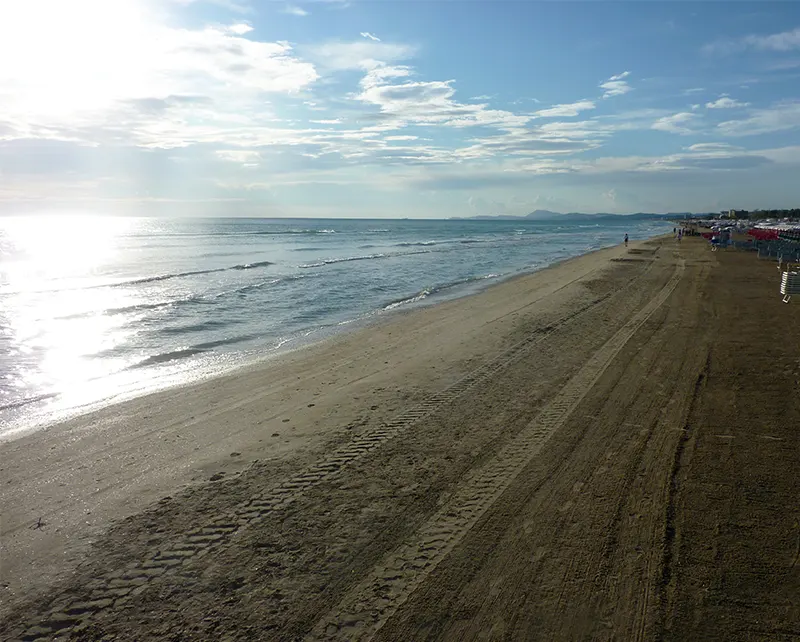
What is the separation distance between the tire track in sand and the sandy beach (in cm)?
2

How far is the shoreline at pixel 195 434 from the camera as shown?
4977mm

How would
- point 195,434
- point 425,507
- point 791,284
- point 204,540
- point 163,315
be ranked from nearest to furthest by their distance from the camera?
point 204,540 → point 425,507 → point 195,434 → point 791,284 → point 163,315

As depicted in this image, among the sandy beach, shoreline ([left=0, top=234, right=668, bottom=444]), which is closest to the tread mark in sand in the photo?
the sandy beach

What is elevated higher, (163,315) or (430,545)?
(163,315)

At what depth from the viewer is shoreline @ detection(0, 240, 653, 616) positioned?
16.3ft

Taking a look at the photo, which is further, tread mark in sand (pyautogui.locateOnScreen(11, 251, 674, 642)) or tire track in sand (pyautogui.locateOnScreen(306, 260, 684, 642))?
tread mark in sand (pyautogui.locateOnScreen(11, 251, 674, 642))

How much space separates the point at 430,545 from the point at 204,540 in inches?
74.7

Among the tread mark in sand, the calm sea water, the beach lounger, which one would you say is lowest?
the tread mark in sand

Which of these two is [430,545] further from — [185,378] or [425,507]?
[185,378]

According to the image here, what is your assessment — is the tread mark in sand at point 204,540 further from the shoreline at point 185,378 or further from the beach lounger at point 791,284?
the beach lounger at point 791,284

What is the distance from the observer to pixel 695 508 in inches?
188

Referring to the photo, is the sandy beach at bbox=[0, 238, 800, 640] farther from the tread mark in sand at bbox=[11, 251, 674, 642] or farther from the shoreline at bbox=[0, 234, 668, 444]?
the shoreline at bbox=[0, 234, 668, 444]

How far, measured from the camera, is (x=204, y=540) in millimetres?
4578

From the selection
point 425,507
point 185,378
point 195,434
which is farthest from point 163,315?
point 425,507
